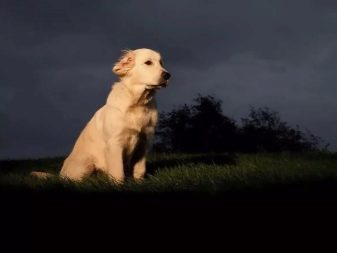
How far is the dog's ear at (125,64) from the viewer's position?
23.5 feet

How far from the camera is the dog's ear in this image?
23.5 ft

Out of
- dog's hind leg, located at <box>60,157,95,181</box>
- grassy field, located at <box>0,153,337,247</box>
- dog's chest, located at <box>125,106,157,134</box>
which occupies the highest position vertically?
dog's chest, located at <box>125,106,157,134</box>

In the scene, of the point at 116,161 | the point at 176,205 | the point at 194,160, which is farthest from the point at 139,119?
the point at 194,160

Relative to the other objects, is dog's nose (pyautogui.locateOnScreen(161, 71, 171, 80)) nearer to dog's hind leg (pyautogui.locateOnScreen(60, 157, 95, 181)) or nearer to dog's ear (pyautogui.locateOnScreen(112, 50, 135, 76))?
dog's ear (pyautogui.locateOnScreen(112, 50, 135, 76))

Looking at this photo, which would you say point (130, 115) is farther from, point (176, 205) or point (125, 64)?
point (176, 205)

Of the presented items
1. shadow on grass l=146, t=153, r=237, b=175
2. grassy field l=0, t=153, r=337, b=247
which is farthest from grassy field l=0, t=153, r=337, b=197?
shadow on grass l=146, t=153, r=237, b=175

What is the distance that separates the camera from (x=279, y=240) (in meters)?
3.92

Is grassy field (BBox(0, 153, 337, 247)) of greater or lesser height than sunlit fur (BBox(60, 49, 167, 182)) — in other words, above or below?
below

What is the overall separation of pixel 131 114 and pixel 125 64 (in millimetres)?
610

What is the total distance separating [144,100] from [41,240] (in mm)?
3040

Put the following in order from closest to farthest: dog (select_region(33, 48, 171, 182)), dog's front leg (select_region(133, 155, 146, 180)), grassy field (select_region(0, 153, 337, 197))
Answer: grassy field (select_region(0, 153, 337, 197)) < dog (select_region(33, 48, 171, 182)) < dog's front leg (select_region(133, 155, 146, 180))

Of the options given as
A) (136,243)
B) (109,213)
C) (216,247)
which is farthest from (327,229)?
(109,213)

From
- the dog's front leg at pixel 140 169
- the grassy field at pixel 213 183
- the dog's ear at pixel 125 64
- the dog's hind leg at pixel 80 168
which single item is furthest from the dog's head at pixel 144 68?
the dog's hind leg at pixel 80 168

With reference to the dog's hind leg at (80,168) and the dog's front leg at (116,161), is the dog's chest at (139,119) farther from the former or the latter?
the dog's hind leg at (80,168)
